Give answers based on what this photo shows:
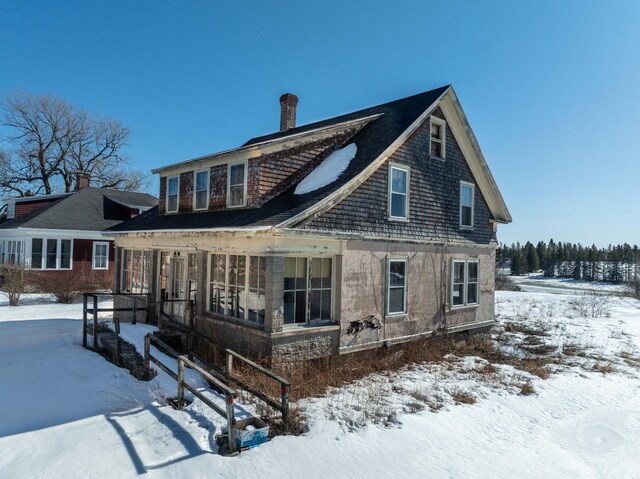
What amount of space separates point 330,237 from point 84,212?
23764 millimetres

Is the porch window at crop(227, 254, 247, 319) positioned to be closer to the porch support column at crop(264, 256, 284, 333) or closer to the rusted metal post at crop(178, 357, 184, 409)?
the porch support column at crop(264, 256, 284, 333)

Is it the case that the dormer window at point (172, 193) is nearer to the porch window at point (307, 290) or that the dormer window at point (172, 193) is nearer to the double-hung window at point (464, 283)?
the porch window at point (307, 290)

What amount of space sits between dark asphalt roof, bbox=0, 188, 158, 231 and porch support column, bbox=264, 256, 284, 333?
2168cm

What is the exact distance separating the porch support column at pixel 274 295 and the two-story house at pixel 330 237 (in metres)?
0.03

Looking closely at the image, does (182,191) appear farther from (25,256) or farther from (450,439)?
(25,256)

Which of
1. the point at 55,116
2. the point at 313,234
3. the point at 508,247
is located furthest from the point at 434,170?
the point at 508,247

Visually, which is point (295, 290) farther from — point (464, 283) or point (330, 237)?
point (464, 283)

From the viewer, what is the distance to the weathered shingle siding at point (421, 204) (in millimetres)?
11445

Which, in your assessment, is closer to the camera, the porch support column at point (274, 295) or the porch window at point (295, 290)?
the porch support column at point (274, 295)

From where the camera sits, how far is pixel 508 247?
149000 millimetres

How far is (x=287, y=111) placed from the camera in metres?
19.0

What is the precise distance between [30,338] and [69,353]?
272 centimetres

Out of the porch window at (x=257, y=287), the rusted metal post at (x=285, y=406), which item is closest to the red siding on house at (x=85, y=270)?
the porch window at (x=257, y=287)

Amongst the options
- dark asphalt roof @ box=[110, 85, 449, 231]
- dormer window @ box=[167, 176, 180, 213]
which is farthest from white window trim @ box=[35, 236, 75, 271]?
dormer window @ box=[167, 176, 180, 213]
